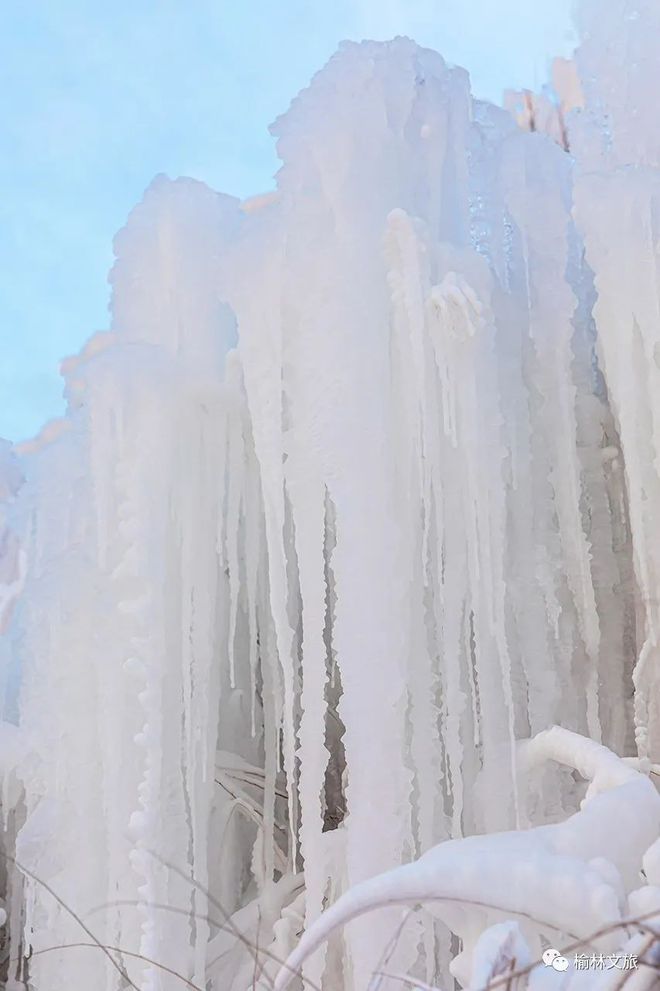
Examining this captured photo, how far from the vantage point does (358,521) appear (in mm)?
3223

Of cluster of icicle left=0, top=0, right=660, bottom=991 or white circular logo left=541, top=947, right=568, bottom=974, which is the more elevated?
cluster of icicle left=0, top=0, right=660, bottom=991

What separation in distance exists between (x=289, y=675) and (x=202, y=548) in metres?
0.73

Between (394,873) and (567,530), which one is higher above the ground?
(567,530)

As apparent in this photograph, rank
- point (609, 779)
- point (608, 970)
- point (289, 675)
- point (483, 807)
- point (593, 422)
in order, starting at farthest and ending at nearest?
Result: point (593, 422) < point (289, 675) < point (483, 807) < point (609, 779) < point (608, 970)

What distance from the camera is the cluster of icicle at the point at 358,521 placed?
315 centimetres

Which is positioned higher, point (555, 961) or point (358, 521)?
point (358, 521)

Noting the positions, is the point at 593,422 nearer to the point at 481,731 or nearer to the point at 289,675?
the point at 481,731

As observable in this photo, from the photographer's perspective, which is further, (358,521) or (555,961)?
(358,521)

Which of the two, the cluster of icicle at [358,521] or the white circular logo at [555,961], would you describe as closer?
the white circular logo at [555,961]

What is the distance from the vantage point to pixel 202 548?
3.80m

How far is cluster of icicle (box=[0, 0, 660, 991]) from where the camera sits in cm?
315

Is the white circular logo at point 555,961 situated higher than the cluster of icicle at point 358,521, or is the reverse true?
the cluster of icicle at point 358,521

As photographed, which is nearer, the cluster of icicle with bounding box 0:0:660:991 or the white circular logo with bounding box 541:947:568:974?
the white circular logo with bounding box 541:947:568:974

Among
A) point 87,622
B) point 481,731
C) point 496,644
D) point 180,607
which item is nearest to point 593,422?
point 496,644
